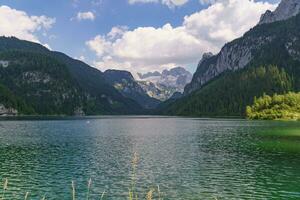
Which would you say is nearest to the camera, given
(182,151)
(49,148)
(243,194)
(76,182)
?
(243,194)

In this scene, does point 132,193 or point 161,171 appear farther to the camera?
point 161,171

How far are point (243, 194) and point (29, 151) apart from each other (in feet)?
195

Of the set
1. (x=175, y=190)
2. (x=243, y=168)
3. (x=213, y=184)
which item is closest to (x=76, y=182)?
(x=175, y=190)

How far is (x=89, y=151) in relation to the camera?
9325cm

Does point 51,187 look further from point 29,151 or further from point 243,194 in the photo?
point 29,151

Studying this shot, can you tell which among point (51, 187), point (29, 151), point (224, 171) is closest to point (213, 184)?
point (224, 171)

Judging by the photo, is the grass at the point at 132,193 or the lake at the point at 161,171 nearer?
the grass at the point at 132,193

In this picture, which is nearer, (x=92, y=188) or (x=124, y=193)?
(x=124, y=193)

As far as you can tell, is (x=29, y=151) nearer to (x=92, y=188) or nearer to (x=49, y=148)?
(x=49, y=148)

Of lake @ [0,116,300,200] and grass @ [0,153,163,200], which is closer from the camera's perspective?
grass @ [0,153,163,200]

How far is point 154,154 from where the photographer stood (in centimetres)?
8744

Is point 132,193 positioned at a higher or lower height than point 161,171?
higher

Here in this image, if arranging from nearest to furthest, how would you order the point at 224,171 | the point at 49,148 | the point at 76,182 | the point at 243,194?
the point at 243,194, the point at 76,182, the point at 224,171, the point at 49,148

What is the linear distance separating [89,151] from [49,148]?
12.7m
